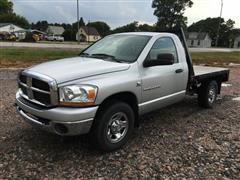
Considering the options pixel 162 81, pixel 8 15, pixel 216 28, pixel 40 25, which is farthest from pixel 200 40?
pixel 162 81

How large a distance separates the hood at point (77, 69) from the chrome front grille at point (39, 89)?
92 mm

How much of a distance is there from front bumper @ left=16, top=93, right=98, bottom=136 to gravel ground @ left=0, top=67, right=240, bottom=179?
505 millimetres

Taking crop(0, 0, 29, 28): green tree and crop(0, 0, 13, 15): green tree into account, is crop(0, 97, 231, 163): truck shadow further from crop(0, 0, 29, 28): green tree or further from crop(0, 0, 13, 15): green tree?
crop(0, 0, 13, 15): green tree

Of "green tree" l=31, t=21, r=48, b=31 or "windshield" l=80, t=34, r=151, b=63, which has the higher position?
"green tree" l=31, t=21, r=48, b=31

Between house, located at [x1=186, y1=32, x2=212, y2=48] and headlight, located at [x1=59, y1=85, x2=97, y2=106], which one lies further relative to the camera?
house, located at [x1=186, y1=32, x2=212, y2=48]

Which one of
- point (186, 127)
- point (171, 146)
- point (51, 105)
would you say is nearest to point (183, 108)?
point (186, 127)

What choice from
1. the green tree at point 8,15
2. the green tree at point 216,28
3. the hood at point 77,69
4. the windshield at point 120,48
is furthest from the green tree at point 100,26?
the hood at point 77,69

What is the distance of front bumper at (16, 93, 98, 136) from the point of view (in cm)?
331

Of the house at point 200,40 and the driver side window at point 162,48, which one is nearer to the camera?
the driver side window at point 162,48

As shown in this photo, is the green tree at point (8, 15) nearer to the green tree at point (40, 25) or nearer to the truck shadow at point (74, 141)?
the green tree at point (40, 25)

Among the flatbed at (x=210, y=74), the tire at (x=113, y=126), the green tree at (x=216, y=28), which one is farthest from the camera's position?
the green tree at (x=216, y=28)

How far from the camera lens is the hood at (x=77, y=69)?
3.48m

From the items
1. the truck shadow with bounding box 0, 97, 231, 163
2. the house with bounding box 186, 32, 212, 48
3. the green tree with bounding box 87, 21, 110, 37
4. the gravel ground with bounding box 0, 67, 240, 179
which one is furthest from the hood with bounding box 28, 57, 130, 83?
the green tree with bounding box 87, 21, 110, 37

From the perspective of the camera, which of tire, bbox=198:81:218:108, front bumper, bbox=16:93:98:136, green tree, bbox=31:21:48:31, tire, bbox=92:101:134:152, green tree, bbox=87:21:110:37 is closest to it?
front bumper, bbox=16:93:98:136
